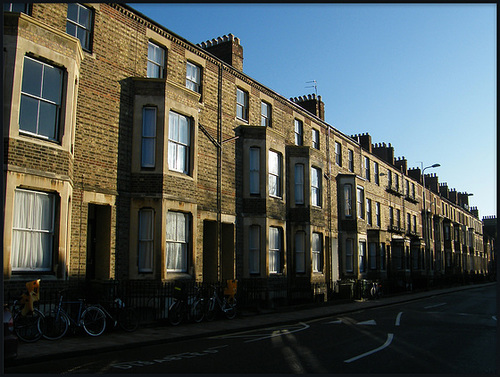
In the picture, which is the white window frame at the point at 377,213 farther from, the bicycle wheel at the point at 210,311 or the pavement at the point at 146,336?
the bicycle wheel at the point at 210,311

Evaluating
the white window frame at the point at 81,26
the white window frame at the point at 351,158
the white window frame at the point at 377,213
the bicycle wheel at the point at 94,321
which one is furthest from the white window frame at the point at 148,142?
the white window frame at the point at 377,213

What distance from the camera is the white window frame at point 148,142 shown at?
1605 centimetres

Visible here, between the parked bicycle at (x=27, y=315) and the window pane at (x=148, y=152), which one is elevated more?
the window pane at (x=148, y=152)

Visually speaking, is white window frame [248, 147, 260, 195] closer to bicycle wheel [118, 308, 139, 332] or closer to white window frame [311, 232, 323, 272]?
white window frame [311, 232, 323, 272]

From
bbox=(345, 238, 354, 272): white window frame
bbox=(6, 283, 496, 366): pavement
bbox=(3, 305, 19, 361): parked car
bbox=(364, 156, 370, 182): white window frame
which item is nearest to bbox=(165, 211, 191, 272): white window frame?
bbox=(6, 283, 496, 366): pavement

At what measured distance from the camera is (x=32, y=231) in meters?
11.9

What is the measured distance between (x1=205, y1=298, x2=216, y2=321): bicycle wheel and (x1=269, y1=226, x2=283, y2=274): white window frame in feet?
18.8

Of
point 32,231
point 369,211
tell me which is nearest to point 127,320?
point 32,231

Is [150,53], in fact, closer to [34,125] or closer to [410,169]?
[34,125]

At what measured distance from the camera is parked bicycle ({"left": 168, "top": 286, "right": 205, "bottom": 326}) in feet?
48.2

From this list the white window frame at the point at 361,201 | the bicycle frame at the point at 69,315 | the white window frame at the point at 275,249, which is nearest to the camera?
the bicycle frame at the point at 69,315

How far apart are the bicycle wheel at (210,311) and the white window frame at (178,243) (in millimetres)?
1505

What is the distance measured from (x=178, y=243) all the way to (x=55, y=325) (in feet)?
19.4

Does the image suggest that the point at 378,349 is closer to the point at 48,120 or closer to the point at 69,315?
the point at 69,315
